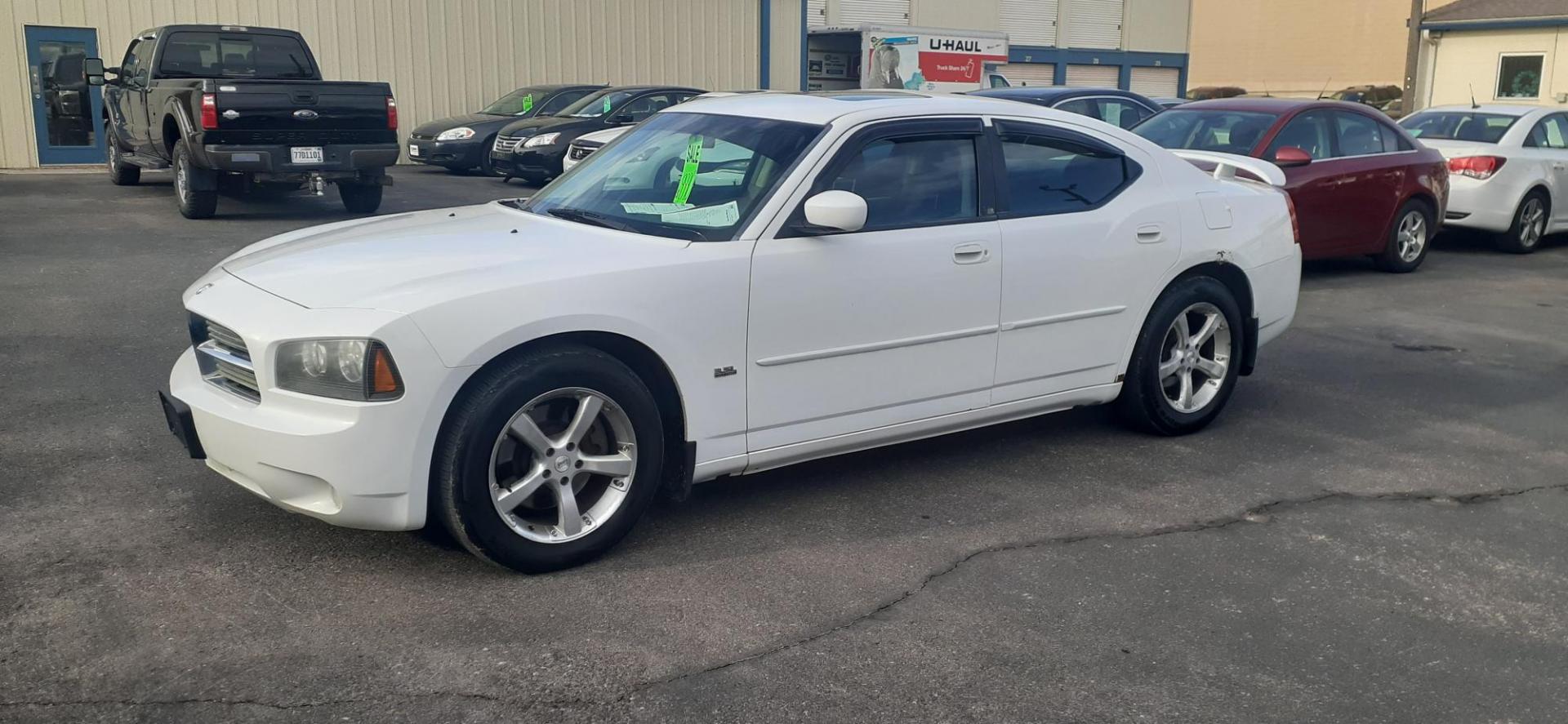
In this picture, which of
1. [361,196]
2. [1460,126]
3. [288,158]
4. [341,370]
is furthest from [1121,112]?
[341,370]

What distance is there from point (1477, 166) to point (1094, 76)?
22536mm

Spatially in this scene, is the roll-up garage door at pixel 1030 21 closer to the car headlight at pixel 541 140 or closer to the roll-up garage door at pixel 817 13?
the roll-up garage door at pixel 817 13

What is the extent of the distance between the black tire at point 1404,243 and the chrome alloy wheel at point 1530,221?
2.33 meters

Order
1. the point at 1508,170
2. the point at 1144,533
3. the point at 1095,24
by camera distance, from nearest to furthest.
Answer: the point at 1144,533, the point at 1508,170, the point at 1095,24

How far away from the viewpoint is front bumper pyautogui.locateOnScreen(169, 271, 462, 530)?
3.89 metres

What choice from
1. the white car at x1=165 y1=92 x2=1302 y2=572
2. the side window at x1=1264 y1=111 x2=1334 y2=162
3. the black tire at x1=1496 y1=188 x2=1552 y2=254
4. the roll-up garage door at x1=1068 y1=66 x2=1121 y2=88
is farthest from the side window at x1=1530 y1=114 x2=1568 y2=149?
the roll-up garage door at x1=1068 y1=66 x2=1121 y2=88

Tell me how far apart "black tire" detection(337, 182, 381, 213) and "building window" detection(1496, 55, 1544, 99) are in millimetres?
32591

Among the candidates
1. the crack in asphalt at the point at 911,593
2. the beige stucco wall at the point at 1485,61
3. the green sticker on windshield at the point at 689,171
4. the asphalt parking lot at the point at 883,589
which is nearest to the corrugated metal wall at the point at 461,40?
the asphalt parking lot at the point at 883,589

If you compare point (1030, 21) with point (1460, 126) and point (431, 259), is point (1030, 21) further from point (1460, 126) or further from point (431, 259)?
point (431, 259)

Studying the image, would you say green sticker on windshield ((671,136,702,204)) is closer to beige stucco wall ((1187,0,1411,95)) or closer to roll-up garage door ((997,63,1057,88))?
roll-up garage door ((997,63,1057,88))

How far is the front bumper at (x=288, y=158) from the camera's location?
1235 cm

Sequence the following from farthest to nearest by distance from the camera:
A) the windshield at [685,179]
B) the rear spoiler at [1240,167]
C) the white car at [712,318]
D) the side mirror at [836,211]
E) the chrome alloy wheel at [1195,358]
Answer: the rear spoiler at [1240,167] → the chrome alloy wheel at [1195,358] → the windshield at [685,179] → the side mirror at [836,211] → the white car at [712,318]

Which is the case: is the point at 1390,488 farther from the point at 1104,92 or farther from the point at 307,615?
the point at 1104,92

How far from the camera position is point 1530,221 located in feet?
44.0
